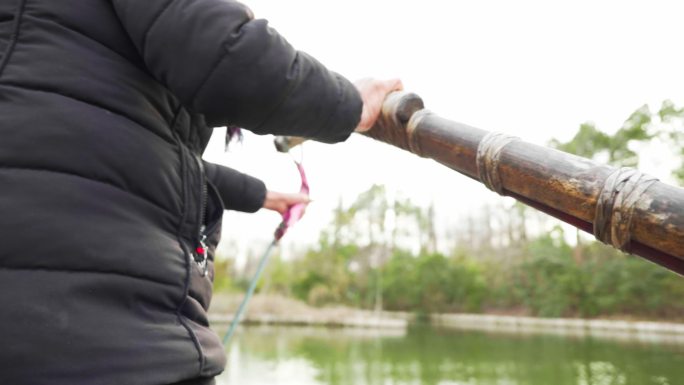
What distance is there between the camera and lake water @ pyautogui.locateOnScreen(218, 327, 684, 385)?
8305mm

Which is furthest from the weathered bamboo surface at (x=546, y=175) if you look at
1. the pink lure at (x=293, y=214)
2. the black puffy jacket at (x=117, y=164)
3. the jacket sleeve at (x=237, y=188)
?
the pink lure at (x=293, y=214)

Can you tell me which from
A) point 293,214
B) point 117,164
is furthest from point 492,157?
point 293,214

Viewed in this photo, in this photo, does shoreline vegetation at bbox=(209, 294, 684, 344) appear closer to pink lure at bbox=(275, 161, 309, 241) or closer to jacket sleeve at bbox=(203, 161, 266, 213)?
pink lure at bbox=(275, 161, 309, 241)

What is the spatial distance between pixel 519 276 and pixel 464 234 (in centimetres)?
1362

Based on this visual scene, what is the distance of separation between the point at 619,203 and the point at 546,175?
0.33 ft

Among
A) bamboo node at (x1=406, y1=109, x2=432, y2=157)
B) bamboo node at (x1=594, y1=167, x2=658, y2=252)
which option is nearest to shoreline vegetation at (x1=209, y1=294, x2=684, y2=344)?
bamboo node at (x1=406, y1=109, x2=432, y2=157)

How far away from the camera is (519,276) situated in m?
22.2

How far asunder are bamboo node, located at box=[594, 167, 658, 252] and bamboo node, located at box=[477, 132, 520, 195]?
16cm

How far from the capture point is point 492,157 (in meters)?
0.74

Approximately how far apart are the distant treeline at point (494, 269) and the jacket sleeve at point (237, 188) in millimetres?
17192

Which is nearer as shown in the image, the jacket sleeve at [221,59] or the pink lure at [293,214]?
the jacket sleeve at [221,59]

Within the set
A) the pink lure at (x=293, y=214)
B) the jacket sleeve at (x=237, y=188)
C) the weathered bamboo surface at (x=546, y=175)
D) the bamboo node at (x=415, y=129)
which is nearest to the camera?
the weathered bamboo surface at (x=546, y=175)

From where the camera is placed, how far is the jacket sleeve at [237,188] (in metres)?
1.30

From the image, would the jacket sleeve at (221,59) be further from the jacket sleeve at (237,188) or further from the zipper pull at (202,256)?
the jacket sleeve at (237,188)
